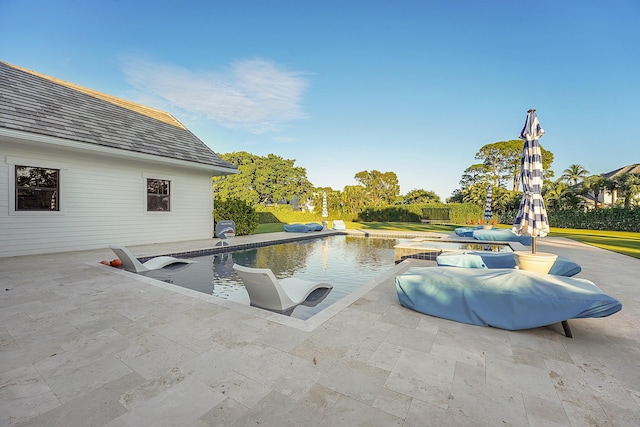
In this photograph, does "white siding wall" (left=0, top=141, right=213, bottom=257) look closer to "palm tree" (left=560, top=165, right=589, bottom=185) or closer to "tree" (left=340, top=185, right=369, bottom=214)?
"tree" (left=340, top=185, right=369, bottom=214)

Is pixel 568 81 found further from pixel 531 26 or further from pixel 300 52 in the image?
pixel 300 52

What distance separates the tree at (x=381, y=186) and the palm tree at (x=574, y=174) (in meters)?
19.1

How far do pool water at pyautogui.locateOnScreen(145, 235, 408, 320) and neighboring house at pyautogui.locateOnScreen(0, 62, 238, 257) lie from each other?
133 inches

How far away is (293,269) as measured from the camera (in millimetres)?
7078

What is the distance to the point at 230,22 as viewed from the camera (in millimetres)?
11195

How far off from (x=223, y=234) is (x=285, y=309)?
5908 mm

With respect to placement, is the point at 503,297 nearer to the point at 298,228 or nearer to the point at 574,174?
the point at 298,228

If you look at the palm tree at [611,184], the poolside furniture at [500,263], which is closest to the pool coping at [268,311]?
the poolside furniture at [500,263]

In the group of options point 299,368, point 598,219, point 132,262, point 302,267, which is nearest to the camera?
point 299,368

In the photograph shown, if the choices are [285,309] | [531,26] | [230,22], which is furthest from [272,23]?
[285,309]

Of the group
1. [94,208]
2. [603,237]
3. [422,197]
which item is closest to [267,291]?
[94,208]

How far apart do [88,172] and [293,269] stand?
276 inches

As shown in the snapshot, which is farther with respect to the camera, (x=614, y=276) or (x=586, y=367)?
(x=614, y=276)

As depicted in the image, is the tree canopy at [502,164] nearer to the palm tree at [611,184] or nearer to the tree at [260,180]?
the palm tree at [611,184]
